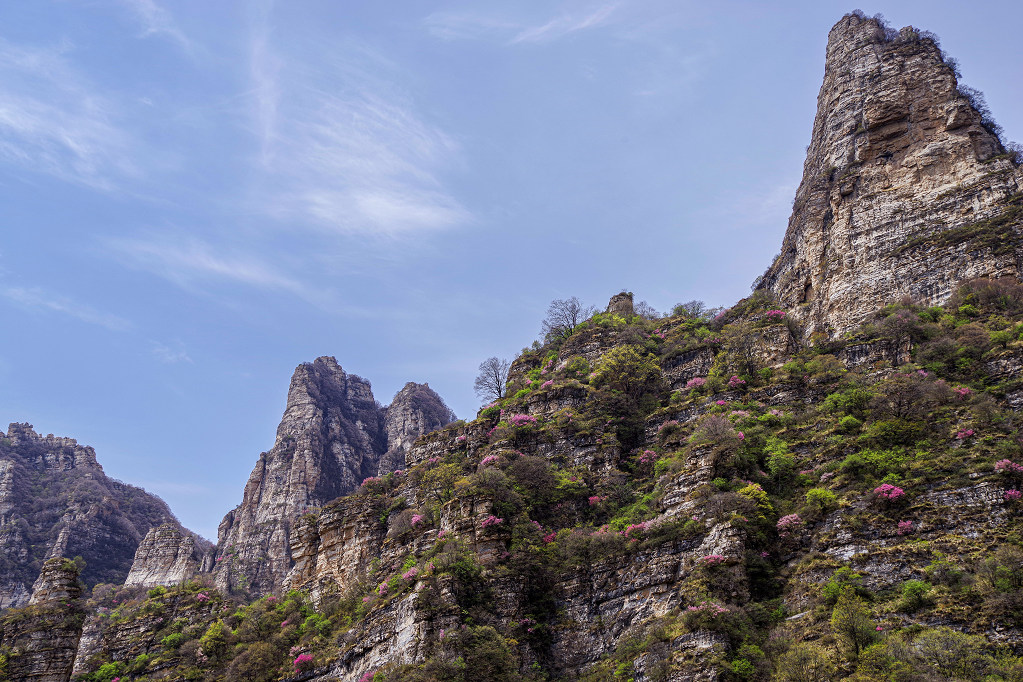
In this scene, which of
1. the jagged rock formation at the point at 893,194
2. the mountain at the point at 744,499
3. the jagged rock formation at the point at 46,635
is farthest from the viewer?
the jagged rock formation at the point at 893,194

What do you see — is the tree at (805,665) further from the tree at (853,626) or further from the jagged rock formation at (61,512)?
the jagged rock formation at (61,512)

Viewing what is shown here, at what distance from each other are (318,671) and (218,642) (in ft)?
38.7

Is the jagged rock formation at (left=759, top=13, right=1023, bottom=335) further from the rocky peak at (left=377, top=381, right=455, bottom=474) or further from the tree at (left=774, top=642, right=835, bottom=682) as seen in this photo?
the rocky peak at (left=377, top=381, right=455, bottom=474)

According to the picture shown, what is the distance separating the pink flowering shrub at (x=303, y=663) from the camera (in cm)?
4853

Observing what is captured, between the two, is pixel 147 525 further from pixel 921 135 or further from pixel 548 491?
pixel 921 135

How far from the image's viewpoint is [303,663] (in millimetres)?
48875

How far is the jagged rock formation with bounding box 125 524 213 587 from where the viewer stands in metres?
79.6

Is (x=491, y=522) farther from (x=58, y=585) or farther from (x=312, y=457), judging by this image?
(x=312, y=457)

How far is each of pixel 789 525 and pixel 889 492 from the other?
5.23 m

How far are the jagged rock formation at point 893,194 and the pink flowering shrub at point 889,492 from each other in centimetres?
2468

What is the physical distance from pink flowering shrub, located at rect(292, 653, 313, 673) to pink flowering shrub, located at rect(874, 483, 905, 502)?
3627cm

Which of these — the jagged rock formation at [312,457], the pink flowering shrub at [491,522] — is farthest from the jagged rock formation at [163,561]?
the pink flowering shrub at [491,522]

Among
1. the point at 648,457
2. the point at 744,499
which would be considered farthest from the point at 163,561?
the point at 744,499

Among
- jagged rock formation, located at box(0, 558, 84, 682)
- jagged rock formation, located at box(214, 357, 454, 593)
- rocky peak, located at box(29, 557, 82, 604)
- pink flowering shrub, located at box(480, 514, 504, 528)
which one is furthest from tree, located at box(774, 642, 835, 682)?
jagged rock formation, located at box(214, 357, 454, 593)
